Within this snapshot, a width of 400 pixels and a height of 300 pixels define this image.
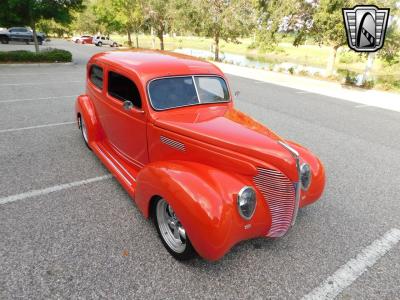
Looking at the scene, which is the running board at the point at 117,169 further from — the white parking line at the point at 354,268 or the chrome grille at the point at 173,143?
the white parking line at the point at 354,268

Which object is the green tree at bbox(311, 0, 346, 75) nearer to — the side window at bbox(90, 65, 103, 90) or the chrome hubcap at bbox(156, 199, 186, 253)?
the side window at bbox(90, 65, 103, 90)

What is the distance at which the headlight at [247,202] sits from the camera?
249 cm

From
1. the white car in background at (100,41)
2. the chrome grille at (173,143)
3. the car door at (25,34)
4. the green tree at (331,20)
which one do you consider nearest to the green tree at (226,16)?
the green tree at (331,20)

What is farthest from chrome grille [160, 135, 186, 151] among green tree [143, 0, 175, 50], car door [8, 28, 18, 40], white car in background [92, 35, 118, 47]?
white car in background [92, 35, 118, 47]

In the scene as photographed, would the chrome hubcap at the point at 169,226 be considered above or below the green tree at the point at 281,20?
below

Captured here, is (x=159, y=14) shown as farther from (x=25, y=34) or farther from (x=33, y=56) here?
(x=33, y=56)

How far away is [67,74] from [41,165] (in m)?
11.3

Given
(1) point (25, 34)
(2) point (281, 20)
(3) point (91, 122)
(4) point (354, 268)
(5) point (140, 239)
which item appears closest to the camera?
(4) point (354, 268)

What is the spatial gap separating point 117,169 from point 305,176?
99.8 inches

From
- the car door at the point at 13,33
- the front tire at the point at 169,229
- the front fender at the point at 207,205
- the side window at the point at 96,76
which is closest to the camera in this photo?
the front fender at the point at 207,205

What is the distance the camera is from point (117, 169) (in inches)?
157

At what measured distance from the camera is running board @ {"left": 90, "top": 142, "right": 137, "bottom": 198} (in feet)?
11.8

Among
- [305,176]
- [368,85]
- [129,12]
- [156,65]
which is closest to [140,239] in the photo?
[305,176]

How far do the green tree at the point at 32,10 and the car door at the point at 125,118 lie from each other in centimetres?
1416
